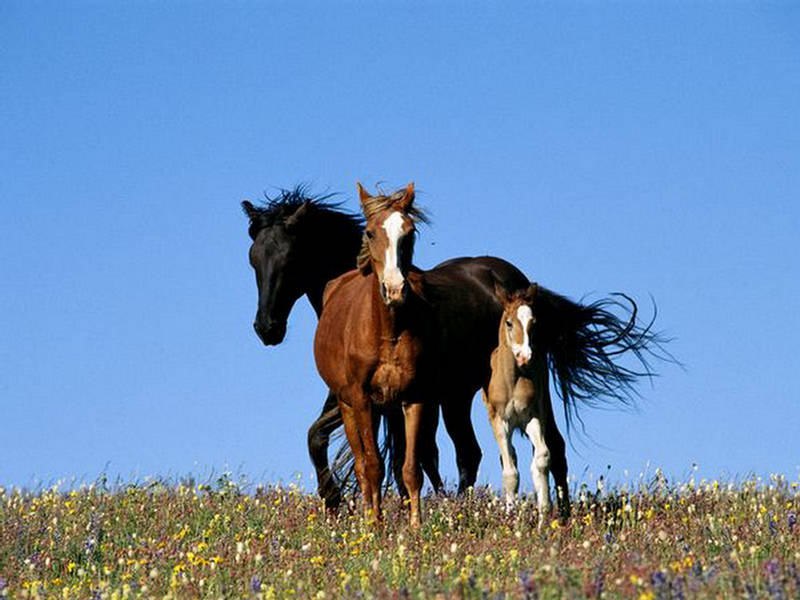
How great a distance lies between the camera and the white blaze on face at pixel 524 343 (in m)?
10.5

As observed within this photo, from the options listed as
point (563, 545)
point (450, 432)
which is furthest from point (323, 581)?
point (450, 432)

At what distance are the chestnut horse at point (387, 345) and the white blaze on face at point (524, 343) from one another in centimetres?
72

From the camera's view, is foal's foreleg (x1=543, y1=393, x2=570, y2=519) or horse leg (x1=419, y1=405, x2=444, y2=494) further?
horse leg (x1=419, y1=405, x2=444, y2=494)

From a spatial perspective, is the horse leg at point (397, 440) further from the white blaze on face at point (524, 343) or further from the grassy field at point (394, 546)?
the white blaze on face at point (524, 343)

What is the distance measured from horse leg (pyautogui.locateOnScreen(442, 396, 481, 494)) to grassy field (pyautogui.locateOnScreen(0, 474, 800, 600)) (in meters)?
0.51

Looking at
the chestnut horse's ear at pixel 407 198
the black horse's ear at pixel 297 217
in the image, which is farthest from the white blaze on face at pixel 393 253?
the black horse's ear at pixel 297 217

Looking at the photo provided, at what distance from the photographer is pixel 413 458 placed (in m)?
10.1

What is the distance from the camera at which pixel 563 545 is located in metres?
9.25

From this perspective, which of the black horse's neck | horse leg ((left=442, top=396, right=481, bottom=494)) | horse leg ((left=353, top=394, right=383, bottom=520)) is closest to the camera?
horse leg ((left=353, top=394, right=383, bottom=520))

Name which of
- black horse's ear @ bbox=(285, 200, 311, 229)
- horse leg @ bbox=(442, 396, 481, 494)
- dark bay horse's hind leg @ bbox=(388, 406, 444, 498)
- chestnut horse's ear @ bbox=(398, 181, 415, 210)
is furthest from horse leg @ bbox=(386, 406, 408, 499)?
chestnut horse's ear @ bbox=(398, 181, 415, 210)

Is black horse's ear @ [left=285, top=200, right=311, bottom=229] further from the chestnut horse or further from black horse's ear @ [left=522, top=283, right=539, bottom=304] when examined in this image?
black horse's ear @ [left=522, top=283, right=539, bottom=304]

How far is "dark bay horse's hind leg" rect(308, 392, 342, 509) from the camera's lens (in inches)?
509

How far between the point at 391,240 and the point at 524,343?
1.73 meters

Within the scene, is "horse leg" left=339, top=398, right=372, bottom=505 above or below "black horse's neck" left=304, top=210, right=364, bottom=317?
below
